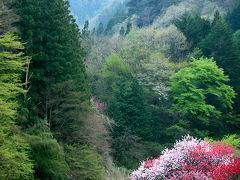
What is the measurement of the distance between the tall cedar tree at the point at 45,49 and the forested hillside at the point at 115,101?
6 cm

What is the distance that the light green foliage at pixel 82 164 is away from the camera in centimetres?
1402

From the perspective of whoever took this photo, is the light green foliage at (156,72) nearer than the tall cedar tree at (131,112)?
No

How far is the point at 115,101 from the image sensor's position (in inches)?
973

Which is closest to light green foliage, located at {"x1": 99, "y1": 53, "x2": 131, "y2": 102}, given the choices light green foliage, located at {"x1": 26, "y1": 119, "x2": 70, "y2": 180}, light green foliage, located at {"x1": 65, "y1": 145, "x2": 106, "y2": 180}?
light green foliage, located at {"x1": 65, "y1": 145, "x2": 106, "y2": 180}

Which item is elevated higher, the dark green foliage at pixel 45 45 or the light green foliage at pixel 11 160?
the dark green foliage at pixel 45 45

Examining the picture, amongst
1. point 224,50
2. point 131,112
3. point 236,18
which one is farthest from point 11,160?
point 236,18

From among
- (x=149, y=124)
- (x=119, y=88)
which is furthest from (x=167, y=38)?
(x=149, y=124)

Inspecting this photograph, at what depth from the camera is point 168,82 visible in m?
25.8

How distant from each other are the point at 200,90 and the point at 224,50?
803cm

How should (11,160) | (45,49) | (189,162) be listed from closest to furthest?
1. (11,160)
2. (189,162)
3. (45,49)

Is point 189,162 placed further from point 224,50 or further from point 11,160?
Answer: point 224,50

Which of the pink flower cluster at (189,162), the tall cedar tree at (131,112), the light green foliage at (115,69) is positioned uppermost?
the light green foliage at (115,69)

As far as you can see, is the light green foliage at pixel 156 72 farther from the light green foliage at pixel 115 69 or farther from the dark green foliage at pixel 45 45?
the dark green foliage at pixel 45 45

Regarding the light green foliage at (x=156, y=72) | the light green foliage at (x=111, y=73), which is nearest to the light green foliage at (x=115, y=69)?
the light green foliage at (x=111, y=73)
